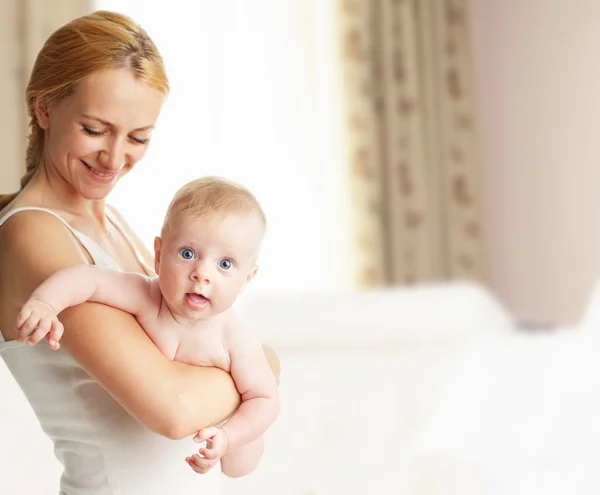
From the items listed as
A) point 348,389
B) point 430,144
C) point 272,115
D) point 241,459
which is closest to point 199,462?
point 241,459

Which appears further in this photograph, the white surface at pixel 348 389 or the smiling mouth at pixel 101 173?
the white surface at pixel 348 389

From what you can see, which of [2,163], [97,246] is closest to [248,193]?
[97,246]

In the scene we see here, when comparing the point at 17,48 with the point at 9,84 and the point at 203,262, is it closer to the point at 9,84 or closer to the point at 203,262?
the point at 9,84

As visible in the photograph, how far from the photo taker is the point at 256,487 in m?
0.93

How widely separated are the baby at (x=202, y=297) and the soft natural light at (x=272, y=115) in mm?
1709

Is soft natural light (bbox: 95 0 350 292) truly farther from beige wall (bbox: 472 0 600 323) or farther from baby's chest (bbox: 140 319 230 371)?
baby's chest (bbox: 140 319 230 371)

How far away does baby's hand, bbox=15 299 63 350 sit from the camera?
600 mm

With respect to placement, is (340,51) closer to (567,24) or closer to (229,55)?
(229,55)

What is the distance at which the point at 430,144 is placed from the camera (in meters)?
4.12

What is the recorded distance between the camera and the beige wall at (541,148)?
402 centimetres

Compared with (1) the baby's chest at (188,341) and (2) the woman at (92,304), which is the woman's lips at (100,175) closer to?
(2) the woman at (92,304)

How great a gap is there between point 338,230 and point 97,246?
3182mm

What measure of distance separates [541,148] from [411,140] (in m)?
0.66

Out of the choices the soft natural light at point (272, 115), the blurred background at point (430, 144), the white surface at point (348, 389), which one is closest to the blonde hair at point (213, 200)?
the white surface at point (348, 389)
